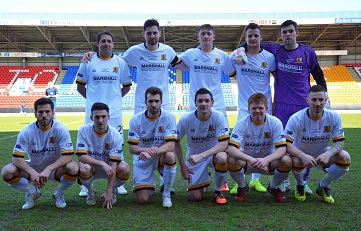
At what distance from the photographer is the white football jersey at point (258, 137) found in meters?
3.67

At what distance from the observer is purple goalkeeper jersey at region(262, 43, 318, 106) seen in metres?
4.33

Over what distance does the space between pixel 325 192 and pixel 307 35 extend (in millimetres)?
28046

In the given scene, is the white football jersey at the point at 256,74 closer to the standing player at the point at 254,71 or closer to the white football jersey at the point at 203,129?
the standing player at the point at 254,71

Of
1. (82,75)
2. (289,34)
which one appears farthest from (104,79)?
(289,34)

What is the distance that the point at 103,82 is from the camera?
4.38m

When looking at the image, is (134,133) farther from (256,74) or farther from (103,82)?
(256,74)

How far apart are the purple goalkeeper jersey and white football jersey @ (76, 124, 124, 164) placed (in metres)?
2.16

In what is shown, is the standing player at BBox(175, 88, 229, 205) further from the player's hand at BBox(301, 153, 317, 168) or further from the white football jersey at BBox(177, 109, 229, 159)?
the player's hand at BBox(301, 153, 317, 168)

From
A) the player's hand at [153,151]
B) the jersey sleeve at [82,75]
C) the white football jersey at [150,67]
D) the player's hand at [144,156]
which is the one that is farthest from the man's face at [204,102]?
the jersey sleeve at [82,75]

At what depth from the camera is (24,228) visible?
2.82 metres

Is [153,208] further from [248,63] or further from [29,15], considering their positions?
[29,15]

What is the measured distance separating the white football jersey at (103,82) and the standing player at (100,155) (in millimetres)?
738

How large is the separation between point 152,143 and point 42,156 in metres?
1.15

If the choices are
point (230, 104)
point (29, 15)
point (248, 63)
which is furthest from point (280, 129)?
point (29, 15)
